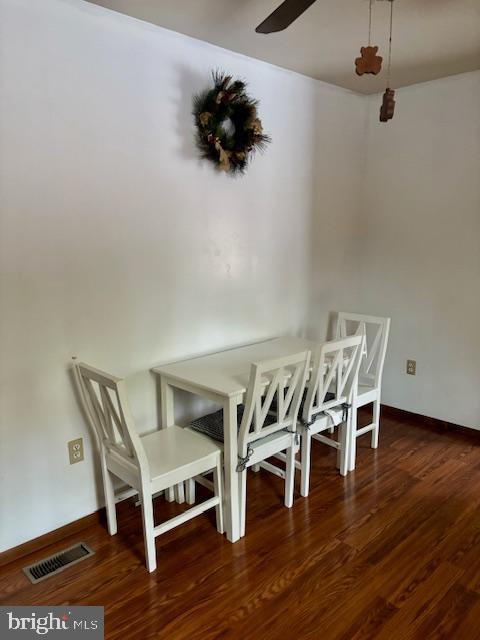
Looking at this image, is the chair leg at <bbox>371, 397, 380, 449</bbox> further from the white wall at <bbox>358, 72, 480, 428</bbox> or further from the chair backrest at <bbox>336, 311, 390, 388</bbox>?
the white wall at <bbox>358, 72, 480, 428</bbox>

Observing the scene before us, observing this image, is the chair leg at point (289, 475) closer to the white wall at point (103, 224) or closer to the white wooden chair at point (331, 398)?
the white wooden chair at point (331, 398)

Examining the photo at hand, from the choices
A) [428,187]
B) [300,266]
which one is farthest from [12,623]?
[428,187]

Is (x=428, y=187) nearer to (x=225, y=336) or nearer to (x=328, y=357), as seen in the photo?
(x=328, y=357)

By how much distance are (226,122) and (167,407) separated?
1.62m

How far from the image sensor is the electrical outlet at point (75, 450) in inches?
86.7

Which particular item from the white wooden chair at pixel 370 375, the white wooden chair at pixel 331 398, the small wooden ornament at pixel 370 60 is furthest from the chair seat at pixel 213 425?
the small wooden ornament at pixel 370 60

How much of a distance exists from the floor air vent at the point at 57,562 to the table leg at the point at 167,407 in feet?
1.63

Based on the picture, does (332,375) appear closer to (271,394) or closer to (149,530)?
(271,394)

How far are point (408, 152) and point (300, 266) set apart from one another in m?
1.15

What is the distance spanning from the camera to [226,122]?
2.59m

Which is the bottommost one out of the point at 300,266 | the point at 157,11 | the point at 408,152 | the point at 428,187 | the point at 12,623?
the point at 12,623

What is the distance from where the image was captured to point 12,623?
172cm

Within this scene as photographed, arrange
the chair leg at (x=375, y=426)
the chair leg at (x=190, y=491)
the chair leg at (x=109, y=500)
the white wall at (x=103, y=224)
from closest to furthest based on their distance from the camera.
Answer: the white wall at (x=103, y=224)
the chair leg at (x=109, y=500)
the chair leg at (x=190, y=491)
the chair leg at (x=375, y=426)

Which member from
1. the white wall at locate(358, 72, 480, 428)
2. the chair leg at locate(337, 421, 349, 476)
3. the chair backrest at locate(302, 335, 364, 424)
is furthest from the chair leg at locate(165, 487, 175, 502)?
the white wall at locate(358, 72, 480, 428)
